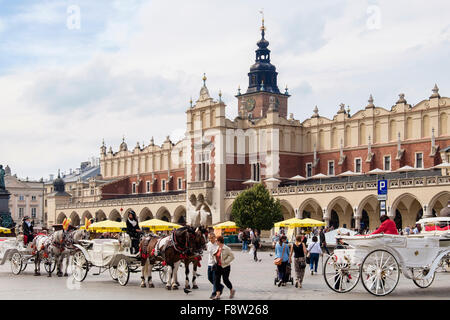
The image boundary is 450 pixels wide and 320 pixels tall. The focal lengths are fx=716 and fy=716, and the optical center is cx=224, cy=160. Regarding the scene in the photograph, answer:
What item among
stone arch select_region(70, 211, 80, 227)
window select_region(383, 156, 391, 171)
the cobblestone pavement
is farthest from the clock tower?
the cobblestone pavement

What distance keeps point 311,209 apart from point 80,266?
41948 mm

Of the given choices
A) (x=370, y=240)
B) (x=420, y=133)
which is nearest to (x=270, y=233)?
(x=420, y=133)

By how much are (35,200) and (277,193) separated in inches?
2389

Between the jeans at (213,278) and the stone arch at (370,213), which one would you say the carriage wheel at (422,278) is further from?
the stone arch at (370,213)

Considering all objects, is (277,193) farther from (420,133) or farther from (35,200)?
(35,200)

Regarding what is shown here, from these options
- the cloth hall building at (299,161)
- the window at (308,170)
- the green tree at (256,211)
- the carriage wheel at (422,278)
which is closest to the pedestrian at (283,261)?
the carriage wheel at (422,278)

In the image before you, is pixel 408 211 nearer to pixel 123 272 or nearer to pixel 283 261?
pixel 283 261

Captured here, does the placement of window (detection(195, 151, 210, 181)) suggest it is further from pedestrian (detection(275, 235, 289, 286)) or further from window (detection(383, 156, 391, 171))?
pedestrian (detection(275, 235, 289, 286))

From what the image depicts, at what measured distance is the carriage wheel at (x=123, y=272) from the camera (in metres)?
17.9

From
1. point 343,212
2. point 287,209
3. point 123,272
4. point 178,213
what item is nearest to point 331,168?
point 287,209

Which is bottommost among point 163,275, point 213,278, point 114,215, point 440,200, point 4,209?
point 163,275

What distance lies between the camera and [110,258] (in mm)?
18266
